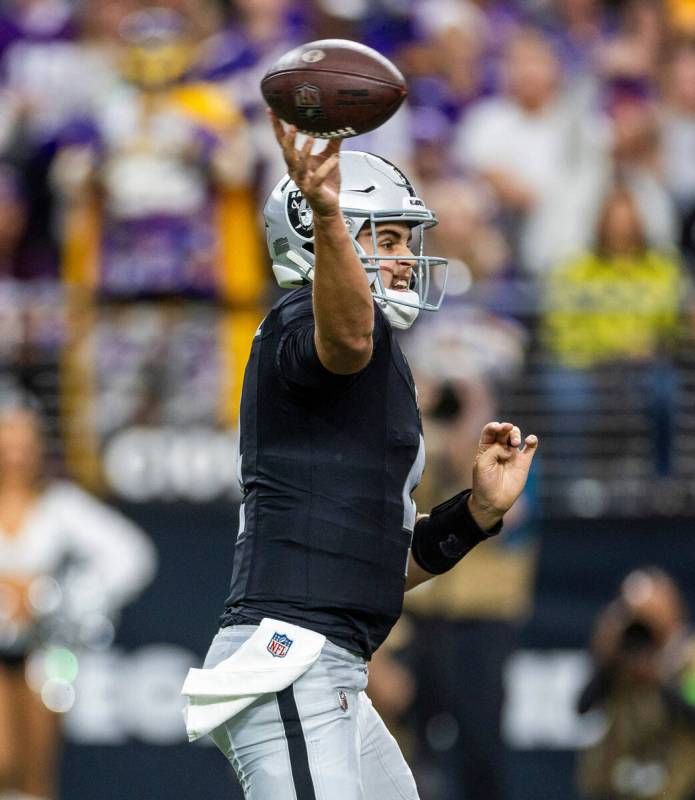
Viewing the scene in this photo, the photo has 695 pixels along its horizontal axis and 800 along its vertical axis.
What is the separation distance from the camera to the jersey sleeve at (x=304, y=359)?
3.24 metres

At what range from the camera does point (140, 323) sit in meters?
7.67

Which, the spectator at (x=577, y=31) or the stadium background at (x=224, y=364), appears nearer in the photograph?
the stadium background at (x=224, y=364)

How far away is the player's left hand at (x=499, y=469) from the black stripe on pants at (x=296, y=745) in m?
0.71

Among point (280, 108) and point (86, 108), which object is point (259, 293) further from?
point (280, 108)

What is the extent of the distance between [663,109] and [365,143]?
80.0 inches

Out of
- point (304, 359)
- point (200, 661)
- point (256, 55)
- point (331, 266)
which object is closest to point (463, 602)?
point (200, 661)

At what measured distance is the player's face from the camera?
11.8 feet

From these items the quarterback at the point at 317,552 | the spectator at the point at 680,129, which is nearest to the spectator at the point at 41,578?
the spectator at the point at 680,129

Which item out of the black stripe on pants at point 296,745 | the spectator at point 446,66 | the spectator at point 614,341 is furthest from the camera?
the spectator at point 446,66

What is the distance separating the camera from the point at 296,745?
130 inches

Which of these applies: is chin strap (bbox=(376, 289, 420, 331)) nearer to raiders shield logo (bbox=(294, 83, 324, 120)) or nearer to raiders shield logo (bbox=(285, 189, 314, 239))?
raiders shield logo (bbox=(285, 189, 314, 239))

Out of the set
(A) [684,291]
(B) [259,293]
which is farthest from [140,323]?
(A) [684,291]

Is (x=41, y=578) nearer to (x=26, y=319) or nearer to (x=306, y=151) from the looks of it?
(x=26, y=319)

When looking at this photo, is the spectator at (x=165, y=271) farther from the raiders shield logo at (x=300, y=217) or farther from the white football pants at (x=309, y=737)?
the white football pants at (x=309, y=737)
